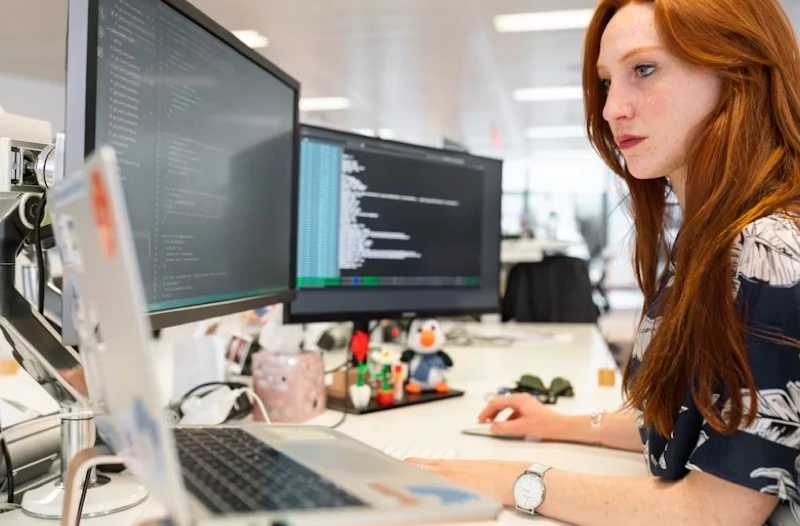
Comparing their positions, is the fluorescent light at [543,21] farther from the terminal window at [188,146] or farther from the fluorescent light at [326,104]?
the terminal window at [188,146]

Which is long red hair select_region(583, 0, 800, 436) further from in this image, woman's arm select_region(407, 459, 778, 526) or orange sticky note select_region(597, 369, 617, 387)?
orange sticky note select_region(597, 369, 617, 387)

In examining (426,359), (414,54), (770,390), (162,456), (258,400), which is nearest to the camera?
(162,456)

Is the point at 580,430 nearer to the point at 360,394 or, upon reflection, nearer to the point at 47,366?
the point at 360,394

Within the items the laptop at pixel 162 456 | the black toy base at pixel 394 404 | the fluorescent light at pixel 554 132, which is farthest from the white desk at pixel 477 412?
the fluorescent light at pixel 554 132

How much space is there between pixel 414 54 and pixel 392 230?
4.02 meters

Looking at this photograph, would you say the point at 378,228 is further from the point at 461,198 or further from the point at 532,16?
the point at 532,16

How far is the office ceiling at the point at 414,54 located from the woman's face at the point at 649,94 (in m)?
1.67

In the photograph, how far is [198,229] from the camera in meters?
0.83

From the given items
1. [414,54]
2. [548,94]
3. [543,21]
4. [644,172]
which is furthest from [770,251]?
[548,94]

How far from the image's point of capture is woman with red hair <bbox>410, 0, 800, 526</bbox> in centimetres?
62

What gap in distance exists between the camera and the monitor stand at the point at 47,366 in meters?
0.68

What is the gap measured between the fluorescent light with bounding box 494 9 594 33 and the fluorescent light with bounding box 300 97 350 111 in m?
2.55

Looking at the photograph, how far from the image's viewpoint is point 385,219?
138 cm

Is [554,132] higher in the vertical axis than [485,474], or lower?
higher
